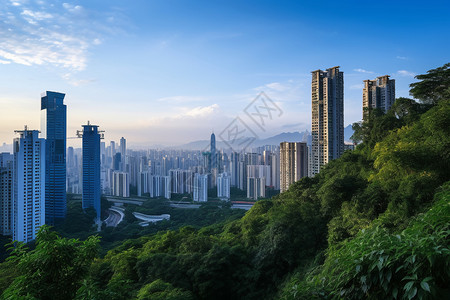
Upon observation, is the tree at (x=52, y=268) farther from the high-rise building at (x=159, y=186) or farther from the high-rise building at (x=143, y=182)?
the high-rise building at (x=143, y=182)

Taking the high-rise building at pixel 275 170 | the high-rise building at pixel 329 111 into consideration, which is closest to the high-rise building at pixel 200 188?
the high-rise building at pixel 275 170

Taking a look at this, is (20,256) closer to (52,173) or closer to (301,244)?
(301,244)

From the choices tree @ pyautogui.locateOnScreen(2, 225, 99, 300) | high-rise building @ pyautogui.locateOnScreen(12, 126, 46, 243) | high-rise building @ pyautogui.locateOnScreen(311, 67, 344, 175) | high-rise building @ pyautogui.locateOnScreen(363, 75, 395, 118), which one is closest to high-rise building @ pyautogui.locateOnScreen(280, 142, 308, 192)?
high-rise building @ pyautogui.locateOnScreen(311, 67, 344, 175)

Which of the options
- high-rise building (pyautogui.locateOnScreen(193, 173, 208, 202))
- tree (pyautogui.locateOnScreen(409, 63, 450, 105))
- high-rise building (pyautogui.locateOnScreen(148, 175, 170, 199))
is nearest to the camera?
tree (pyautogui.locateOnScreen(409, 63, 450, 105))

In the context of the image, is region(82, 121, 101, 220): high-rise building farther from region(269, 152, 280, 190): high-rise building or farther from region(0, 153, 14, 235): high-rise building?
region(269, 152, 280, 190): high-rise building

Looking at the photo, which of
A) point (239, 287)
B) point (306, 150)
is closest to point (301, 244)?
point (239, 287)
